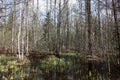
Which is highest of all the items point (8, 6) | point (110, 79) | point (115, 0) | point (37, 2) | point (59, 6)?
point (37, 2)

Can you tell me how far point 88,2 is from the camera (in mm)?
16328

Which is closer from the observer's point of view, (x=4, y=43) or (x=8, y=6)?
(x=8, y=6)

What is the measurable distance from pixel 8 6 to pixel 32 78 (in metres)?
7.62

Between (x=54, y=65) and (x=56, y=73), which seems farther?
(x=54, y=65)

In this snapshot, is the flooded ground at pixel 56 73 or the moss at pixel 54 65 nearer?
the flooded ground at pixel 56 73

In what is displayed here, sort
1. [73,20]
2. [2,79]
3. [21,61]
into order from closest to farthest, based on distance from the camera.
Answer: [2,79], [21,61], [73,20]

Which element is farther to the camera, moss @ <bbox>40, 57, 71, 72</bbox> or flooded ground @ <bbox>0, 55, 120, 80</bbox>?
moss @ <bbox>40, 57, 71, 72</bbox>

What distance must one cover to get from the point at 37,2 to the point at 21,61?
2571cm

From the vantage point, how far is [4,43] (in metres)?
35.0

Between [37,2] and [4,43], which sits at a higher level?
[37,2]

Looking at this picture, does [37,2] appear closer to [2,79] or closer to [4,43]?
[4,43]

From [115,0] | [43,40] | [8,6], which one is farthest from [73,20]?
[8,6]

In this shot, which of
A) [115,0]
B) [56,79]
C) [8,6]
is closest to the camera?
[8,6]

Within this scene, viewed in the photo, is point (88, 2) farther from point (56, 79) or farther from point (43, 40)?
point (43, 40)
